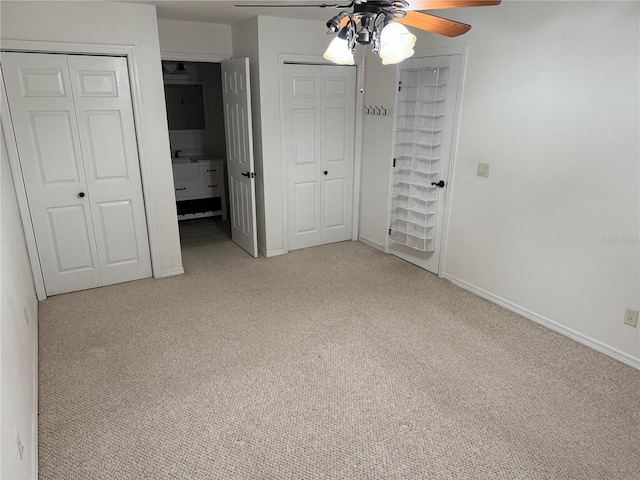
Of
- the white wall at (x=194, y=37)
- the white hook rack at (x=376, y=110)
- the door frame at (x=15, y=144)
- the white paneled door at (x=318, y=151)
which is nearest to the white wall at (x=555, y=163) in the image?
the white hook rack at (x=376, y=110)

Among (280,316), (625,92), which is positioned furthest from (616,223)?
(280,316)

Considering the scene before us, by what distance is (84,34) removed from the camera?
132 inches

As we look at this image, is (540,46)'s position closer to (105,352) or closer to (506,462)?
(506,462)

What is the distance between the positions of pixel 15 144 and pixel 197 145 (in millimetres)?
3157

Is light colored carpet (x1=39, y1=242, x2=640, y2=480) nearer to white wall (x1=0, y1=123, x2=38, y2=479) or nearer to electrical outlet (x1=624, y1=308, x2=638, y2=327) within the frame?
white wall (x1=0, y1=123, x2=38, y2=479)

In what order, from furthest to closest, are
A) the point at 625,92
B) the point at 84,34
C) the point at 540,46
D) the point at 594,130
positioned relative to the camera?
1. the point at 84,34
2. the point at 540,46
3. the point at 594,130
4. the point at 625,92

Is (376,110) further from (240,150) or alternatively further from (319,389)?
(319,389)

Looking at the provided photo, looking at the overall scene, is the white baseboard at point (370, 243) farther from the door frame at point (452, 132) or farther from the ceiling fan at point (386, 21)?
the ceiling fan at point (386, 21)

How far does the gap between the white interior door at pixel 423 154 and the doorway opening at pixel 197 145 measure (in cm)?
238

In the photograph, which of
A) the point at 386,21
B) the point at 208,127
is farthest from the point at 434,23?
the point at 208,127

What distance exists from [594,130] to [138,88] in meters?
3.47

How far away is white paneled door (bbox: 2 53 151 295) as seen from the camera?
10.9ft

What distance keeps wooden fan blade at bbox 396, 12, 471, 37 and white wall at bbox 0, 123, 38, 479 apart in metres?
2.22

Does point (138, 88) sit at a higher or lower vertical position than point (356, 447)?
higher
